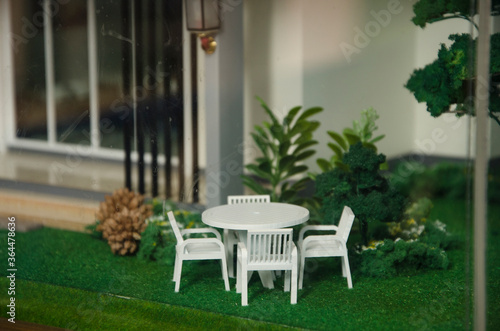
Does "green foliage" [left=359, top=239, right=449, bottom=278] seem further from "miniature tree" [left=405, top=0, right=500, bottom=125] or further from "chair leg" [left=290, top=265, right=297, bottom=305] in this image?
"miniature tree" [left=405, top=0, right=500, bottom=125]

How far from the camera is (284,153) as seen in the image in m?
6.77

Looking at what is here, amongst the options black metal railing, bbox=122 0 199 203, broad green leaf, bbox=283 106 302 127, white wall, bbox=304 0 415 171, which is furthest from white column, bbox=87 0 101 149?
white wall, bbox=304 0 415 171

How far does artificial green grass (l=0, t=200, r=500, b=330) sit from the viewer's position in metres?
4.95

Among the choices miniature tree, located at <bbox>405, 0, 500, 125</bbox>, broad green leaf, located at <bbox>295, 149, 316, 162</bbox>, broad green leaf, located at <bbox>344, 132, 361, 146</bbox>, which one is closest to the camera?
miniature tree, located at <bbox>405, 0, 500, 125</bbox>

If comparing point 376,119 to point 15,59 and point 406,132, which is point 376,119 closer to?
point 406,132

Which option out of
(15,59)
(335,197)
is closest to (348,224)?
(335,197)

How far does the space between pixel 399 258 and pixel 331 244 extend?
2.01 feet

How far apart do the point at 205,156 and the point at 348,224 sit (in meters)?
2.03

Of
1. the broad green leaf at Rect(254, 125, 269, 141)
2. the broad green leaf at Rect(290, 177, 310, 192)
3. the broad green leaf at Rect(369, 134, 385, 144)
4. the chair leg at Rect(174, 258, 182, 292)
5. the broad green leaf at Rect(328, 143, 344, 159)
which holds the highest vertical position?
the broad green leaf at Rect(254, 125, 269, 141)

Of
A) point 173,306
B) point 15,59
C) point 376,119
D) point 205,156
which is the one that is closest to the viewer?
point 173,306

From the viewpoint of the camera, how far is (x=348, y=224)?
5477mm

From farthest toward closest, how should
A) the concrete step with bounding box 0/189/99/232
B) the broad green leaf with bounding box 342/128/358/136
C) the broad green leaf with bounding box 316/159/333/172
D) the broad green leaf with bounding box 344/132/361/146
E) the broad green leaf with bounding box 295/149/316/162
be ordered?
the concrete step with bounding box 0/189/99/232 → the broad green leaf with bounding box 295/149/316/162 → the broad green leaf with bounding box 316/159/333/172 → the broad green leaf with bounding box 342/128/358/136 → the broad green leaf with bounding box 344/132/361/146

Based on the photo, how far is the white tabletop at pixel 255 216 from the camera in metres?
5.35

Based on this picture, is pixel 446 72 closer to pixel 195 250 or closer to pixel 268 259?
pixel 268 259
